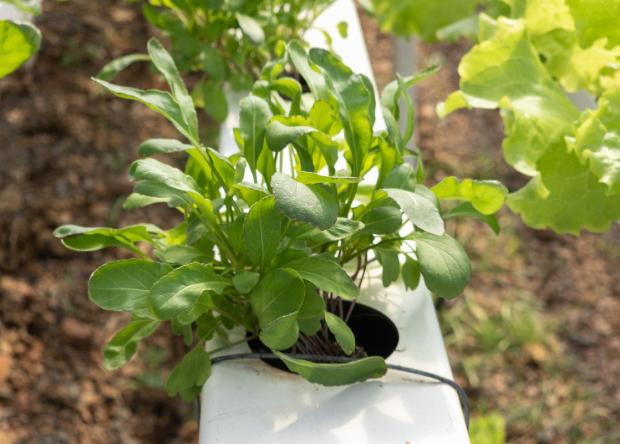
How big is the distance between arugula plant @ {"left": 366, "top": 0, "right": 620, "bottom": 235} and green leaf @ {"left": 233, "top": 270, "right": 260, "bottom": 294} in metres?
0.45

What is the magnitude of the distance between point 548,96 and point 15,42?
0.74 meters

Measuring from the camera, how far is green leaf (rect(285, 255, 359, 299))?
86 centimetres

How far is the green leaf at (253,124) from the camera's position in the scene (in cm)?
91

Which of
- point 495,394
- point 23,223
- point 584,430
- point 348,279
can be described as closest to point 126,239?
point 348,279

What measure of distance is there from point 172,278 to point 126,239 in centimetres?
19

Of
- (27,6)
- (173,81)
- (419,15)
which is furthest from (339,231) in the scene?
(419,15)

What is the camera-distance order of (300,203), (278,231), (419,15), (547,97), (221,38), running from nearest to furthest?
(300,203) < (278,231) < (547,97) < (221,38) < (419,15)

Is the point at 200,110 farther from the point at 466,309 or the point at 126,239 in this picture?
the point at 126,239

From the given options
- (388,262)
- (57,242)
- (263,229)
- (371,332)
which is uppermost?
(263,229)

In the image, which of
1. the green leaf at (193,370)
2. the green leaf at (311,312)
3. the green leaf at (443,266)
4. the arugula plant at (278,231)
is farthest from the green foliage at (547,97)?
the green leaf at (193,370)

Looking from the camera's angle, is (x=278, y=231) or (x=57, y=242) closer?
(x=278, y=231)

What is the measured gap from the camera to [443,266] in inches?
34.6

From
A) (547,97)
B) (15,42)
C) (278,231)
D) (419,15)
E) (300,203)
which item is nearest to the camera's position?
(300,203)

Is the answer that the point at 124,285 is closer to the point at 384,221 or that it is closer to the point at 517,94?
the point at 384,221
